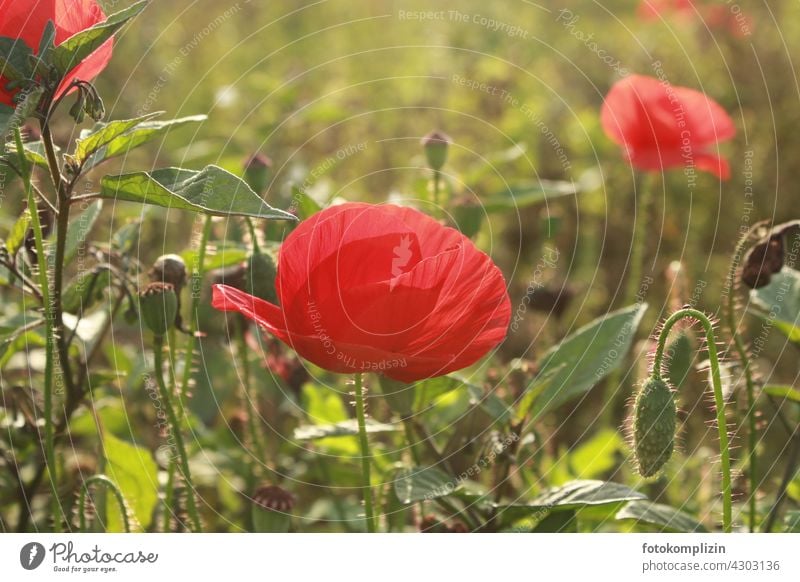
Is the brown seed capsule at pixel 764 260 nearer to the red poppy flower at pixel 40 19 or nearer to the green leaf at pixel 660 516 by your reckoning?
the green leaf at pixel 660 516

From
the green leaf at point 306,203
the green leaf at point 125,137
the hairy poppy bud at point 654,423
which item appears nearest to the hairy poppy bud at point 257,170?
the green leaf at point 306,203

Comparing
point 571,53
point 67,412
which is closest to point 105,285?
point 67,412

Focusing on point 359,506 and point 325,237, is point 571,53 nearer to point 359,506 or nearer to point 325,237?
point 359,506

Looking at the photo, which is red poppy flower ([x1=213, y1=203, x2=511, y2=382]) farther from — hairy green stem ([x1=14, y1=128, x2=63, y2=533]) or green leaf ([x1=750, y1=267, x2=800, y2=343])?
green leaf ([x1=750, y1=267, x2=800, y2=343])

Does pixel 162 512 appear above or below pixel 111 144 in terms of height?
below

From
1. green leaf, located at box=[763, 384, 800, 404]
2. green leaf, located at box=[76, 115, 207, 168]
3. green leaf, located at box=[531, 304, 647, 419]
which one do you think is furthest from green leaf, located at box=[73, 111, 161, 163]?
green leaf, located at box=[763, 384, 800, 404]

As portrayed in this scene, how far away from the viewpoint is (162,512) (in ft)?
2.49

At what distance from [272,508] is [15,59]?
33 centimetres

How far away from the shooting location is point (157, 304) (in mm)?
596

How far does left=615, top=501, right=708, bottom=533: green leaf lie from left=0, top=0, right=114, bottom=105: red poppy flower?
1.35ft

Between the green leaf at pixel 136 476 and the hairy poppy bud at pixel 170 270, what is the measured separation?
169mm

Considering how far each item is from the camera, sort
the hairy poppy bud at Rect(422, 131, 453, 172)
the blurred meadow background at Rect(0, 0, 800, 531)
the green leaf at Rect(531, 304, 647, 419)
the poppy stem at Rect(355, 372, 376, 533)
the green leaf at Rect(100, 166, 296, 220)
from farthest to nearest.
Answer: the blurred meadow background at Rect(0, 0, 800, 531) → the hairy poppy bud at Rect(422, 131, 453, 172) → the green leaf at Rect(531, 304, 647, 419) → the poppy stem at Rect(355, 372, 376, 533) → the green leaf at Rect(100, 166, 296, 220)

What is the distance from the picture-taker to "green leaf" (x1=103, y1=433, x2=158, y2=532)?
2.43 ft
